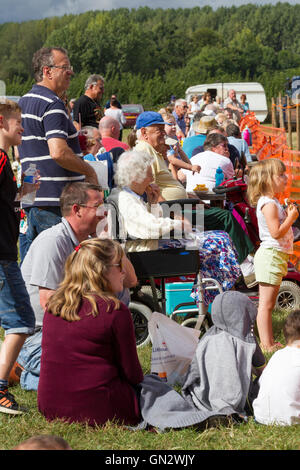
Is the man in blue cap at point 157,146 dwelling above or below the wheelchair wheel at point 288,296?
above

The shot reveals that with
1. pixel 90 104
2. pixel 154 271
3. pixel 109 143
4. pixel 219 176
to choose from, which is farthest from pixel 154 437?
pixel 90 104

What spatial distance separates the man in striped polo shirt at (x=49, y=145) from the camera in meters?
4.76

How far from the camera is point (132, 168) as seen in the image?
518cm

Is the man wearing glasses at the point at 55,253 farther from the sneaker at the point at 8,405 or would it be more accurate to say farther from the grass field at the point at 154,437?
the grass field at the point at 154,437

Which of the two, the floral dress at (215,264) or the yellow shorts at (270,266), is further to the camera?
the floral dress at (215,264)

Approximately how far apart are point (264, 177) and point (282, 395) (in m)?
2.20

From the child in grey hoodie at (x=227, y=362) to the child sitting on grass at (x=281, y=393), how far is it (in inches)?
4.9

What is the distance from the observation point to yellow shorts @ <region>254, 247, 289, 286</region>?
5.39 metres

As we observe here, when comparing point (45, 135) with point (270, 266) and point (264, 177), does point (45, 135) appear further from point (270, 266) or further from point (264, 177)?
point (270, 266)

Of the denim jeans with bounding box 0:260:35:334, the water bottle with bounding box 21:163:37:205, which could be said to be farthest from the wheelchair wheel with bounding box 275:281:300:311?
the denim jeans with bounding box 0:260:35:334

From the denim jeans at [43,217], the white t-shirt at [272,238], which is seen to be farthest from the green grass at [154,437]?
the white t-shirt at [272,238]

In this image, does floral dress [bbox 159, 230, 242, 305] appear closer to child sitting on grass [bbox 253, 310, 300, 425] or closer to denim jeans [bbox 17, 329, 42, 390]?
denim jeans [bbox 17, 329, 42, 390]

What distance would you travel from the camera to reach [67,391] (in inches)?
137

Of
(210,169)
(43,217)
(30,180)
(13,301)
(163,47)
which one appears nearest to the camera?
(13,301)
